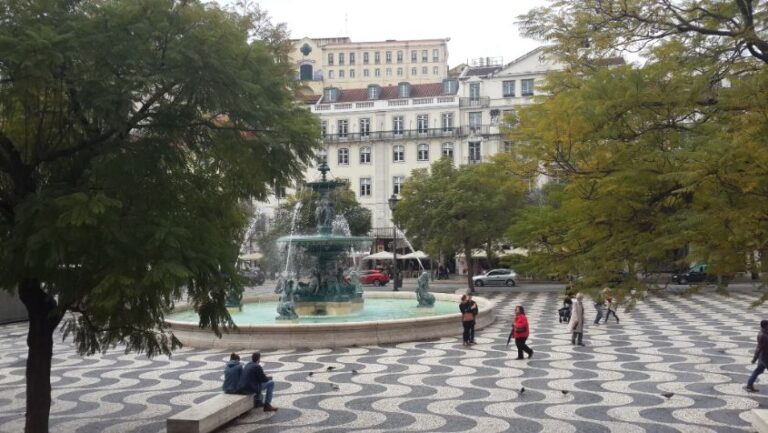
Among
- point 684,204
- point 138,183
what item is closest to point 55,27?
point 138,183

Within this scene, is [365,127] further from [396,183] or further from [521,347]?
[521,347]

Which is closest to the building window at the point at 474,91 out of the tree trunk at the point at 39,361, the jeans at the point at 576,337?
the jeans at the point at 576,337

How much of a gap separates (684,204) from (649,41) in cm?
184

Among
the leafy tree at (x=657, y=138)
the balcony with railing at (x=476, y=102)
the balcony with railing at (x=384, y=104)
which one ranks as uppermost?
the balcony with railing at (x=384, y=104)

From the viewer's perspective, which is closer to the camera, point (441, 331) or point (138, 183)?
point (138, 183)

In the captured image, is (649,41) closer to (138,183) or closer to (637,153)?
(637,153)

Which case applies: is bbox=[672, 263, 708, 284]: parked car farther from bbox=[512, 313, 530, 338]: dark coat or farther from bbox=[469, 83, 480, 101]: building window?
bbox=[469, 83, 480, 101]: building window

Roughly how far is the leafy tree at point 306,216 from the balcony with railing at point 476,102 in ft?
36.8

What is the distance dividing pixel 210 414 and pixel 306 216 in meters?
39.5

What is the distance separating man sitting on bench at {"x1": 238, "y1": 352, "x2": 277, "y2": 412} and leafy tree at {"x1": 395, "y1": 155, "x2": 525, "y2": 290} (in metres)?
23.5

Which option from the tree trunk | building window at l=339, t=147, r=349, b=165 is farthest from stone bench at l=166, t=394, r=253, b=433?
building window at l=339, t=147, r=349, b=165

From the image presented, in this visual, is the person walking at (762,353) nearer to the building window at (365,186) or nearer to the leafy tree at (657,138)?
the leafy tree at (657,138)

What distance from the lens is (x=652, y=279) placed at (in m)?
6.78

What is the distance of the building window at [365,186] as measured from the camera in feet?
183
